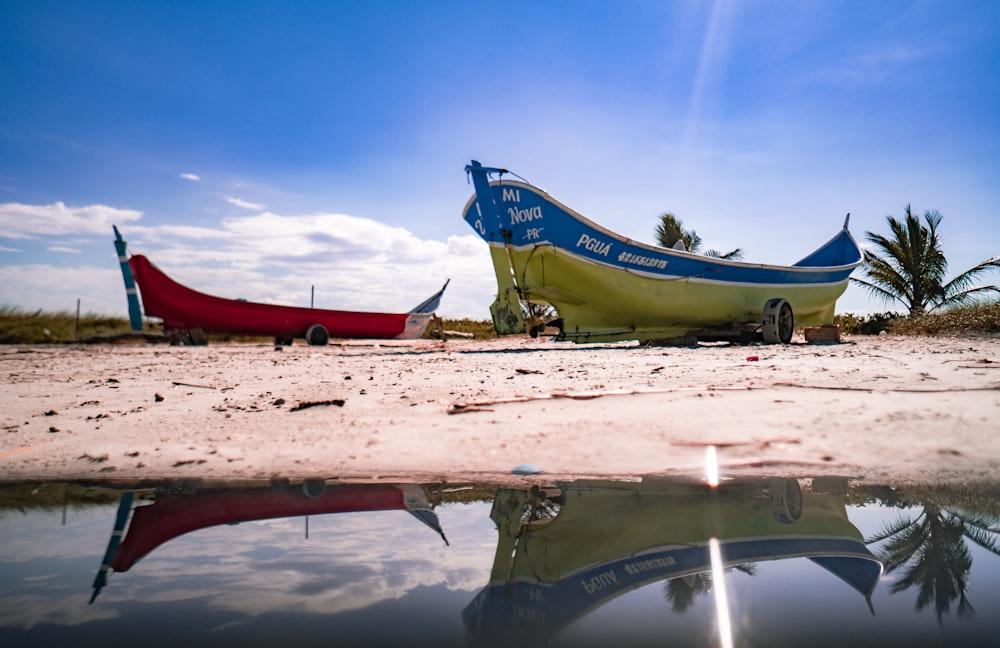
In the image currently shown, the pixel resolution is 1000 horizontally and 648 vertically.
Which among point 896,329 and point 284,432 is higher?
point 896,329

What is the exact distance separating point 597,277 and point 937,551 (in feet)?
28.9

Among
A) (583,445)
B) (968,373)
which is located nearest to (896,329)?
(968,373)

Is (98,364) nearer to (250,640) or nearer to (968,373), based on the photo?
(250,640)

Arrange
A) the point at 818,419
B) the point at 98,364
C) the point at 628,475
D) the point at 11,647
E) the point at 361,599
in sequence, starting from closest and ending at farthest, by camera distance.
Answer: the point at 11,647 < the point at 361,599 < the point at 628,475 < the point at 818,419 < the point at 98,364

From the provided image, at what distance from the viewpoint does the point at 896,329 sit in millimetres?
10938

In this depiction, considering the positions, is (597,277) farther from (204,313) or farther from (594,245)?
(204,313)

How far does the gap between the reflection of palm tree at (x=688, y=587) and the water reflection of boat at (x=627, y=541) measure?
35mm

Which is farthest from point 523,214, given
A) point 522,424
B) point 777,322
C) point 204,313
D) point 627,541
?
point 627,541

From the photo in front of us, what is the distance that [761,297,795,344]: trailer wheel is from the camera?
32.5 feet

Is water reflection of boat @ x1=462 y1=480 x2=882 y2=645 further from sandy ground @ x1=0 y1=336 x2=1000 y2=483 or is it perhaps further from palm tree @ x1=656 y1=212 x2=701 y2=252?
palm tree @ x1=656 y1=212 x2=701 y2=252

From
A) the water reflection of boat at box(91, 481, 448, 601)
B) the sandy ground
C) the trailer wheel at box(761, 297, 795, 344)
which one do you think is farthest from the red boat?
the water reflection of boat at box(91, 481, 448, 601)

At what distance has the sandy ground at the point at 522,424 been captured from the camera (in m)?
2.98

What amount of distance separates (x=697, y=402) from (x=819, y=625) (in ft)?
8.52

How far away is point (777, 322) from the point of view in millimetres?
9898
